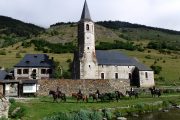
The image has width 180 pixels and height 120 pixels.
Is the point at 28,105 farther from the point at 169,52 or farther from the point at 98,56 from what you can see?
the point at 169,52

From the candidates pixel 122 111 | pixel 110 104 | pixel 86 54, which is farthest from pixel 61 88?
pixel 86 54

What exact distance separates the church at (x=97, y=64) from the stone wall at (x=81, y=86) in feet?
50.2

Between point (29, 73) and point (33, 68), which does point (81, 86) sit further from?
point (29, 73)

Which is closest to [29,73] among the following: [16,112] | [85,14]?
[85,14]

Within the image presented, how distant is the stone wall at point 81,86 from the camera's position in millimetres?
59859

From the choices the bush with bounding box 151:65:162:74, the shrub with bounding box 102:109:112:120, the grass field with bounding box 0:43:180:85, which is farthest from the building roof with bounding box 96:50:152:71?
the shrub with bounding box 102:109:112:120

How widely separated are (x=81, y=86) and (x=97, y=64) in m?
22.4

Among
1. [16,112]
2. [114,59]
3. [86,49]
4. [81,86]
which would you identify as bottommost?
[16,112]

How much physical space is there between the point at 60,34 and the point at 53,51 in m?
50.1

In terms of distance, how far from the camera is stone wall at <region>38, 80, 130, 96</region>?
59.9 m

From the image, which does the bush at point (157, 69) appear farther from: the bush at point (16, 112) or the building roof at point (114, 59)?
the bush at point (16, 112)

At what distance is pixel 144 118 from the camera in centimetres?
4541

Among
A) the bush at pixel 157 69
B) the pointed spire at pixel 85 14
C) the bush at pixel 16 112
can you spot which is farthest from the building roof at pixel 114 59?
the bush at pixel 16 112

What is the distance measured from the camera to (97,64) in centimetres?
8412
